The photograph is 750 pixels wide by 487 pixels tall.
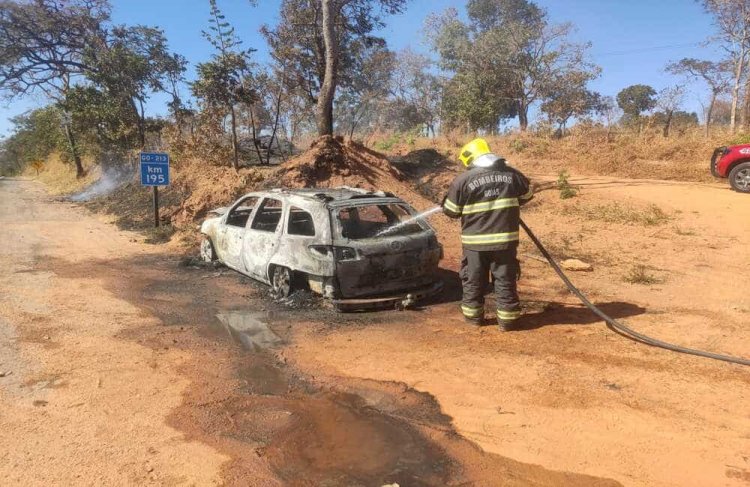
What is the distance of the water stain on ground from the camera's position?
9.91ft

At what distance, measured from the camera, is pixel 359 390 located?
4137 mm

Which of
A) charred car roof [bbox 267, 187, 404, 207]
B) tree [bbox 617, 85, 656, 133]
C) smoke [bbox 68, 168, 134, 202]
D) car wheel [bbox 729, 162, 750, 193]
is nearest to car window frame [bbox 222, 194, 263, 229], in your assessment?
charred car roof [bbox 267, 187, 404, 207]

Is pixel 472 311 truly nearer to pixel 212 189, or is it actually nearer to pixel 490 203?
pixel 490 203

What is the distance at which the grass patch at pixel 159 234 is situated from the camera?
452 inches

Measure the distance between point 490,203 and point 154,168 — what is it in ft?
32.7

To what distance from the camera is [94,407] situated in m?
3.77

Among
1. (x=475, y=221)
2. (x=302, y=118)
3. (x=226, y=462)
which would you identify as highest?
(x=302, y=118)

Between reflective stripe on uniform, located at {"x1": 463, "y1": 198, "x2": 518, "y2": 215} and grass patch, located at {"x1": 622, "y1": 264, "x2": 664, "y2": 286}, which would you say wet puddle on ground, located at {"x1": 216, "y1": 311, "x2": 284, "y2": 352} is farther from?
grass patch, located at {"x1": 622, "y1": 264, "x2": 664, "y2": 286}

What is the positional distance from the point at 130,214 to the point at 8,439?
14057mm

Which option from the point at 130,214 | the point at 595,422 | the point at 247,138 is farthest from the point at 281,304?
the point at 247,138

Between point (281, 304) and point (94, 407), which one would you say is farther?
point (281, 304)

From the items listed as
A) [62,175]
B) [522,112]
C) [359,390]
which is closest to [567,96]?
[522,112]

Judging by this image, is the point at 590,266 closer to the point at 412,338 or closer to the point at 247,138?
the point at 412,338

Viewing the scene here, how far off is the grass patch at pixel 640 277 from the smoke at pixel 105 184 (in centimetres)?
2049
